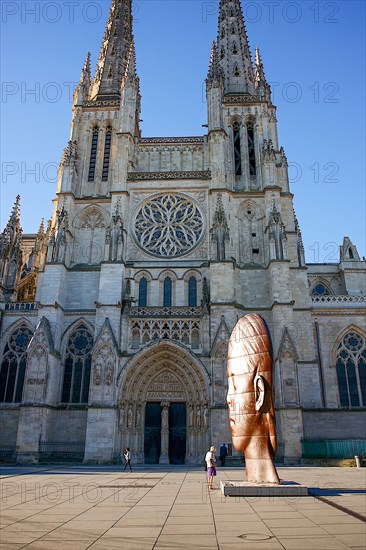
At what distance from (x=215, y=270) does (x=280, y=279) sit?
358 cm

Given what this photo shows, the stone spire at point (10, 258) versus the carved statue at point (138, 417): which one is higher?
the stone spire at point (10, 258)

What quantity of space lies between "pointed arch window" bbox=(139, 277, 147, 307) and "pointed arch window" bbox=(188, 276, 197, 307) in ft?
8.41

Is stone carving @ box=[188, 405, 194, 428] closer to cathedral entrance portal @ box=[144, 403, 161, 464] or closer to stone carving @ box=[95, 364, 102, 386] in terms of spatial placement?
cathedral entrance portal @ box=[144, 403, 161, 464]

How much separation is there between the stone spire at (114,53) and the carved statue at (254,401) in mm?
25848

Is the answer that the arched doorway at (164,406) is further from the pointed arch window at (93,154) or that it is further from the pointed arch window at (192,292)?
the pointed arch window at (93,154)

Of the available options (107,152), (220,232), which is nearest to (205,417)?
(220,232)

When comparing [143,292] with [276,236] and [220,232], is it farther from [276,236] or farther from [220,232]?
[276,236]

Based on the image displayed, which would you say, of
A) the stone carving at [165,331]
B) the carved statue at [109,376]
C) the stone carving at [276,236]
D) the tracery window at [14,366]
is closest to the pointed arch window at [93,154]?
the tracery window at [14,366]

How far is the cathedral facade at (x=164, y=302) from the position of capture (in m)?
21.8

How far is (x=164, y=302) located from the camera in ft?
81.9

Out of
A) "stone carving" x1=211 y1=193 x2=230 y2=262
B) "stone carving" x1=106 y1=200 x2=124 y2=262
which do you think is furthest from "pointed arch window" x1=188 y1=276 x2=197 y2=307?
"stone carving" x1=106 y1=200 x2=124 y2=262

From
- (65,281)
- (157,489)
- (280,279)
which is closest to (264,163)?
(280,279)

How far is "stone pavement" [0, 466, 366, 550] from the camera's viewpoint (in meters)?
5.28

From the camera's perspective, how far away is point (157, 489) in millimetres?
10625
